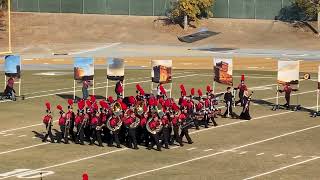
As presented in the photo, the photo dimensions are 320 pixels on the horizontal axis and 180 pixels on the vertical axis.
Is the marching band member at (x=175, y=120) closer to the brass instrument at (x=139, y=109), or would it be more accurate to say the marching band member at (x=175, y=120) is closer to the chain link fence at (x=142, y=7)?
the brass instrument at (x=139, y=109)

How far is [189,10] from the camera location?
97.6m

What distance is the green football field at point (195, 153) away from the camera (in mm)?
28781

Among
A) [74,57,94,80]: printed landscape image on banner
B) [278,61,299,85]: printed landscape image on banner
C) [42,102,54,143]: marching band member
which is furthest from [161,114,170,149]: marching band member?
[74,57,94,80]: printed landscape image on banner

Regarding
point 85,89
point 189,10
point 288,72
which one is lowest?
point 85,89

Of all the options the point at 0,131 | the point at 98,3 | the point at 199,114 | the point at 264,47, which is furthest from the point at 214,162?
the point at 98,3

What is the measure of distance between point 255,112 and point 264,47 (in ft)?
149

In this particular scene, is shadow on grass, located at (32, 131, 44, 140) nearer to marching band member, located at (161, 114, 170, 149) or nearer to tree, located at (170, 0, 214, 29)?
marching band member, located at (161, 114, 170, 149)

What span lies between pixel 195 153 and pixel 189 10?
66.4 meters

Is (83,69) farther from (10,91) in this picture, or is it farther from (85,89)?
(10,91)

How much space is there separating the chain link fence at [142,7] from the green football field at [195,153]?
54.1m

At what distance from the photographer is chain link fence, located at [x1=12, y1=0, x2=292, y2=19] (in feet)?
327

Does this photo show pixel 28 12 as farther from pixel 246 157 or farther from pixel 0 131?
pixel 246 157

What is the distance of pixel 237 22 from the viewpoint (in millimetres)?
99125

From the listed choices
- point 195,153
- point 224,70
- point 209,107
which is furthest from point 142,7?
point 195,153
